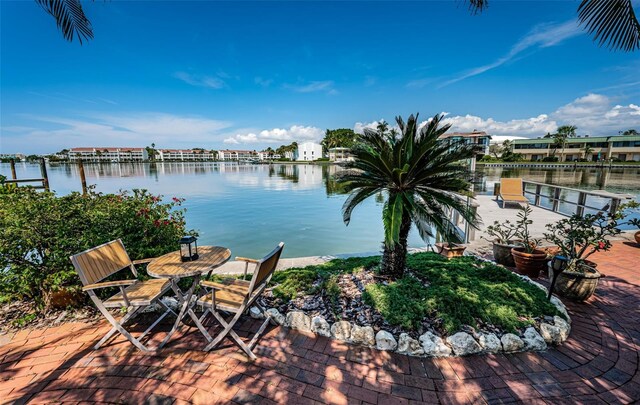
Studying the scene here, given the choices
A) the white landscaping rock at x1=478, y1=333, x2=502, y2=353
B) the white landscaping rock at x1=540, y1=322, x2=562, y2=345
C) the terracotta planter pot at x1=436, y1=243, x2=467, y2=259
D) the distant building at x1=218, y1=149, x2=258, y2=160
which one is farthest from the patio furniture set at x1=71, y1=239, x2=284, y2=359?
the distant building at x1=218, y1=149, x2=258, y2=160

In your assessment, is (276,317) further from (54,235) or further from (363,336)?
(54,235)

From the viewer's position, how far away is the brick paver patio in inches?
88.0

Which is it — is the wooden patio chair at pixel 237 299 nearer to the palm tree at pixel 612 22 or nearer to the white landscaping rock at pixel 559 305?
the white landscaping rock at pixel 559 305

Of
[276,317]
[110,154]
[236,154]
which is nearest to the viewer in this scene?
[276,317]

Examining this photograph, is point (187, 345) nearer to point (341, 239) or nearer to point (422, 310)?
point (422, 310)

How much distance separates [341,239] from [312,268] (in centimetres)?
455

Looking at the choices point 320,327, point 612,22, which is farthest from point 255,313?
point 612,22

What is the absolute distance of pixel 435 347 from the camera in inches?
107

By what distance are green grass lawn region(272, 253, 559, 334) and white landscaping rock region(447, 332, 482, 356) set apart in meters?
0.10

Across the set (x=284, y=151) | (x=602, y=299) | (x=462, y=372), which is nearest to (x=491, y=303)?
(x=462, y=372)

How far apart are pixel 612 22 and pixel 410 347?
415 centimetres

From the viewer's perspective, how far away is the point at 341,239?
362 inches

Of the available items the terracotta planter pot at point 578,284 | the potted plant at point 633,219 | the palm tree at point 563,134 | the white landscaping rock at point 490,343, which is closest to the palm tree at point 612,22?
the potted plant at point 633,219

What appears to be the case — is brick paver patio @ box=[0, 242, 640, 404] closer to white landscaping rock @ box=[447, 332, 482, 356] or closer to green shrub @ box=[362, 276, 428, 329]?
white landscaping rock @ box=[447, 332, 482, 356]
